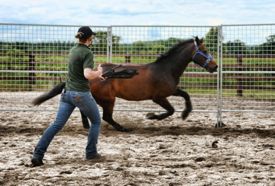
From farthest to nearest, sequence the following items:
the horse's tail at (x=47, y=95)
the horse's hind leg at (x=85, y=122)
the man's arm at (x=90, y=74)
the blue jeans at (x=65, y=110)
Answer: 1. the horse's hind leg at (x=85, y=122)
2. the horse's tail at (x=47, y=95)
3. the blue jeans at (x=65, y=110)
4. the man's arm at (x=90, y=74)

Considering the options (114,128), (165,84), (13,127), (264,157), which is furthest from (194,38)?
(13,127)

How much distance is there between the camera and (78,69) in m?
5.83

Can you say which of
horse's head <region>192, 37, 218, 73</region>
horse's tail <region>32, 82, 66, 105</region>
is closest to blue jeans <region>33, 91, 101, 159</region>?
horse's tail <region>32, 82, 66, 105</region>

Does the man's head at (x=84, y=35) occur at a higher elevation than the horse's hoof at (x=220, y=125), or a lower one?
higher

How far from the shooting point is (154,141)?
7883 mm

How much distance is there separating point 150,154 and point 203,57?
134 inches

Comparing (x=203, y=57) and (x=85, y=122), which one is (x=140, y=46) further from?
(x=85, y=122)

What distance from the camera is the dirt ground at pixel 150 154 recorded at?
207 inches

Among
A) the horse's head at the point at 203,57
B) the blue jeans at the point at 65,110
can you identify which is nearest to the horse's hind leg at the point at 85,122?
the horse's head at the point at 203,57

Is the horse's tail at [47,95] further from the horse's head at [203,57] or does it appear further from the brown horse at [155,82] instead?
the horse's head at [203,57]

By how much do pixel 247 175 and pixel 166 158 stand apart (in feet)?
4.53

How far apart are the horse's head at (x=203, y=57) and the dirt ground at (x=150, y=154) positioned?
134 centimetres

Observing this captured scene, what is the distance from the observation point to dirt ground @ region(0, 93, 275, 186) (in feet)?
17.2

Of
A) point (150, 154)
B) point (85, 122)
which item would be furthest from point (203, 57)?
point (150, 154)
